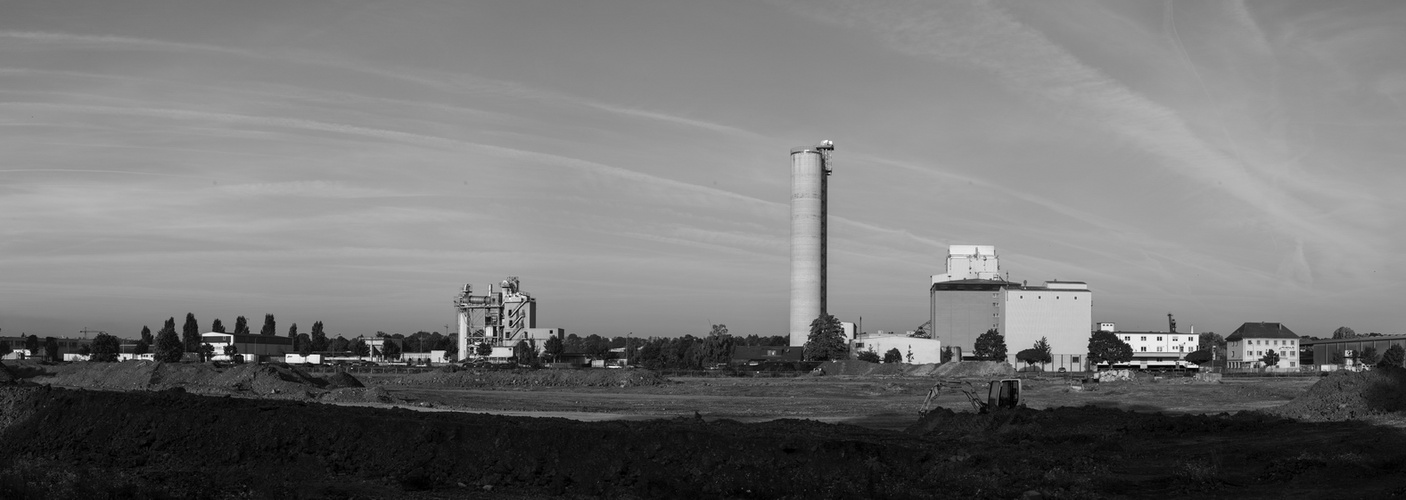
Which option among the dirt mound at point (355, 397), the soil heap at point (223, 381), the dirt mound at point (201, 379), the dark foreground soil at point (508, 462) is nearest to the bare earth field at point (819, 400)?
the dirt mound at point (355, 397)

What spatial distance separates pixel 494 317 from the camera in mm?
169000

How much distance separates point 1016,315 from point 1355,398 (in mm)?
127769

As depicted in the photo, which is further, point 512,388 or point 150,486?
point 512,388

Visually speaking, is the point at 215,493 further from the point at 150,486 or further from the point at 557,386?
the point at 557,386

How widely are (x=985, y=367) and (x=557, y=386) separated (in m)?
55.4

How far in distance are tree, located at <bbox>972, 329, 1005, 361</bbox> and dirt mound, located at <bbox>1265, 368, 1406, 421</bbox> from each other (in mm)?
113126

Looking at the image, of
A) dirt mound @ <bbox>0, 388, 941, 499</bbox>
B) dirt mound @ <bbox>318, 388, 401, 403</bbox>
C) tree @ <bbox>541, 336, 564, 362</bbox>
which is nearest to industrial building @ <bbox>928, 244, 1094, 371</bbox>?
tree @ <bbox>541, 336, 564, 362</bbox>

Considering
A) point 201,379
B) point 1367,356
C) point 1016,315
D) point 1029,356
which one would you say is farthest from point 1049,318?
point 201,379

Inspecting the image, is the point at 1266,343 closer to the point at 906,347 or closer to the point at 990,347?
the point at 990,347

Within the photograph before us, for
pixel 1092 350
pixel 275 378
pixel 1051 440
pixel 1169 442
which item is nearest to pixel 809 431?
pixel 1051 440

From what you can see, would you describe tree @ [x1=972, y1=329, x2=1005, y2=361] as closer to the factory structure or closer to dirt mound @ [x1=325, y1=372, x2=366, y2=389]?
the factory structure

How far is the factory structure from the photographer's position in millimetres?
168375

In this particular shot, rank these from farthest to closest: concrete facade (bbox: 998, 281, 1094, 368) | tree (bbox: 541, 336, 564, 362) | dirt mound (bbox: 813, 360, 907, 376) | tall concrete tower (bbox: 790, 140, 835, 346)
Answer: tree (bbox: 541, 336, 564, 362)
concrete facade (bbox: 998, 281, 1094, 368)
tall concrete tower (bbox: 790, 140, 835, 346)
dirt mound (bbox: 813, 360, 907, 376)

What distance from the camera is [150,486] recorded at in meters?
22.6
